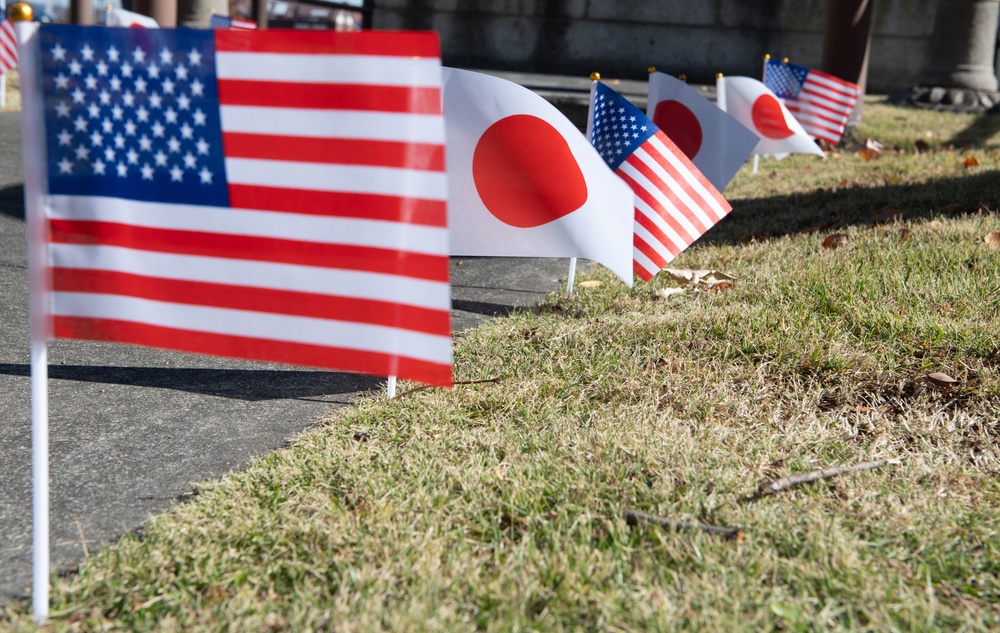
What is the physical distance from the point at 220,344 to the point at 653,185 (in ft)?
9.22

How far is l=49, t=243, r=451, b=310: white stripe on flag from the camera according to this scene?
224 cm

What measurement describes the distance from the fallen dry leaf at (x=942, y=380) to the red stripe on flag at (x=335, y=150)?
7.11 ft

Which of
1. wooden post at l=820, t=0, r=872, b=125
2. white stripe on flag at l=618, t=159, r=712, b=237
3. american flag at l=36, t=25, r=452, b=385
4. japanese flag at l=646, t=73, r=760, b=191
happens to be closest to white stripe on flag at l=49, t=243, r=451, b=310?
american flag at l=36, t=25, r=452, b=385

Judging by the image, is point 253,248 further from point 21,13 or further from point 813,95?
point 813,95

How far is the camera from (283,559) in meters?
2.48

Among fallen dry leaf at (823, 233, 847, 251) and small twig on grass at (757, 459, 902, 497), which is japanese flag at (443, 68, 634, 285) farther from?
fallen dry leaf at (823, 233, 847, 251)

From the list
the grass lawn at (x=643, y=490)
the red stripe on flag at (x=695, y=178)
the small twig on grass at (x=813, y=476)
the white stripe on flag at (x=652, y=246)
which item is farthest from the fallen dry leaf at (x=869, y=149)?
the small twig on grass at (x=813, y=476)

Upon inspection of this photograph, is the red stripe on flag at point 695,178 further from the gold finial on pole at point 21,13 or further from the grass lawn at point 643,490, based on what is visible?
the gold finial on pole at point 21,13

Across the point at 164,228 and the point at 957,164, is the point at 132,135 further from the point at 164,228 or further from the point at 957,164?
the point at 957,164

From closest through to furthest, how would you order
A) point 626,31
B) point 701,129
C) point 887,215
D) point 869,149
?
point 701,129
point 887,215
point 869,149
point 626,31

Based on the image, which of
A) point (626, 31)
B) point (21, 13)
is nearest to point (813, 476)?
point (21, 13)

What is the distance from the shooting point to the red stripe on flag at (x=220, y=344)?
7.51ft

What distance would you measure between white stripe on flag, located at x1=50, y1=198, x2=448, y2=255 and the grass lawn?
0.80 meters

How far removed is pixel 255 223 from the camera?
2254mm
